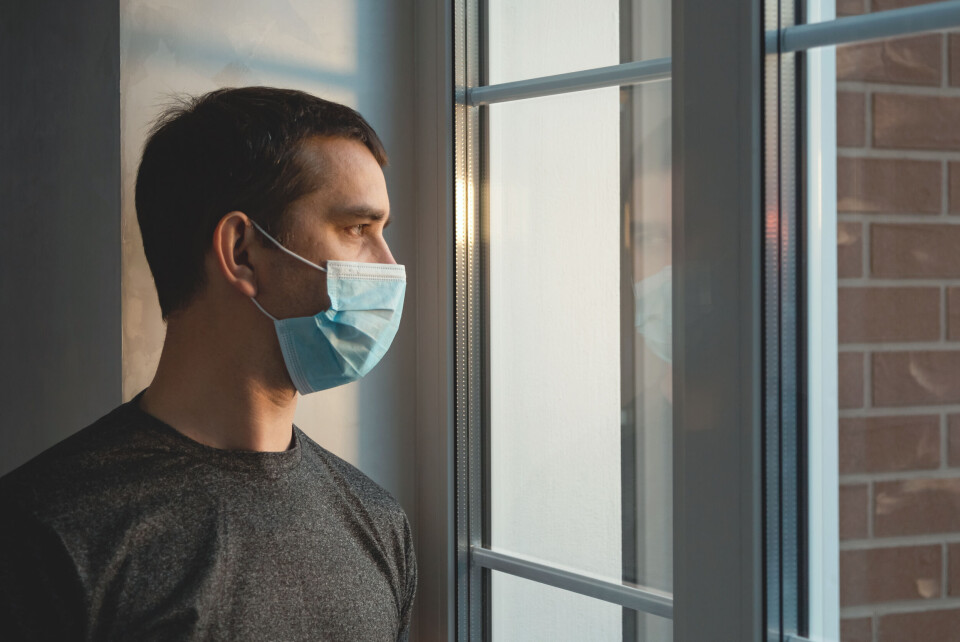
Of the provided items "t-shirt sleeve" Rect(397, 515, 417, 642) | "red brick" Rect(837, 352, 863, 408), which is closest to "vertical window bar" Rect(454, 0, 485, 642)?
"t-shirt sleeve" Rect(397, 515, 417, 642)

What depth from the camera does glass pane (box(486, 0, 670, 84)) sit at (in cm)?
134

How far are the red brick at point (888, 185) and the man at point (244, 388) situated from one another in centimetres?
65

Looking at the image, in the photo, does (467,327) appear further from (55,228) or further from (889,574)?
(889,574)

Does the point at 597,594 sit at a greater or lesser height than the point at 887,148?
lesser

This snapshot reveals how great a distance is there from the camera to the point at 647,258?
1.34 metres

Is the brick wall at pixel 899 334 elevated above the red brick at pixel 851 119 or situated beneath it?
situated beneath

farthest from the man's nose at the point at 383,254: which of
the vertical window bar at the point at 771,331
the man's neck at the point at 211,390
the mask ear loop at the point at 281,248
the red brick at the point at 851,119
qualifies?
the red brick at the point at 851,119

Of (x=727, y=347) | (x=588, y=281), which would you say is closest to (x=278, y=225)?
(x=588, y=281)

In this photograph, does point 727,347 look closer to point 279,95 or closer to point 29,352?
point 279,95

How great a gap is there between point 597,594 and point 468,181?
811 mm

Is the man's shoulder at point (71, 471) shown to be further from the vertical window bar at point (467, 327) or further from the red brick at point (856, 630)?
the red brick at point (856, 630)

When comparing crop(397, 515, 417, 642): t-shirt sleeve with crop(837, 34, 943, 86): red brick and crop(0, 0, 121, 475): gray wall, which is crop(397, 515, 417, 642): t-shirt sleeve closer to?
crop(0, 0, 121, 475): gray wall

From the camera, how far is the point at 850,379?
3.64 ft

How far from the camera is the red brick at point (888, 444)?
1040 millimetres
